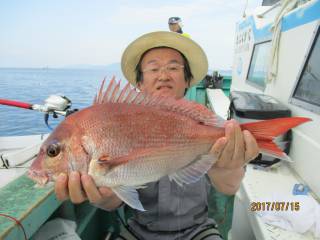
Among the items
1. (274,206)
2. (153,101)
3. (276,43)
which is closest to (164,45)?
(153,101)

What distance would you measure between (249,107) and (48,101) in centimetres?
212

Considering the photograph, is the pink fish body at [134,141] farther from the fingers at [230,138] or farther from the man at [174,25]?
the man at [174,25]

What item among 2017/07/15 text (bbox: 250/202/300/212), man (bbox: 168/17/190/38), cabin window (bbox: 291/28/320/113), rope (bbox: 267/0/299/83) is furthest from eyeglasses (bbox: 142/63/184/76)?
man (bbox: 168/17/190/38)

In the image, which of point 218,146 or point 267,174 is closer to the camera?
point 218,146

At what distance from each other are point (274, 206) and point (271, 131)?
90cm

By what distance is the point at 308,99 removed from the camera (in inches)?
101

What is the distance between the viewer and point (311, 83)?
101 inches

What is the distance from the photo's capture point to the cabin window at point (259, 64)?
454cm

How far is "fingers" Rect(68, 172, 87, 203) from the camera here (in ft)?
4.14

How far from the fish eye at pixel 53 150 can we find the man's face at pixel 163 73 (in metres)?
0.93

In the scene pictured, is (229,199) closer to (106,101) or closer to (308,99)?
(308,99)

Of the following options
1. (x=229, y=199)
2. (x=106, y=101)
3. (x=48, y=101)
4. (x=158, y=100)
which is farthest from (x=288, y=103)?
(x=48, y=101)

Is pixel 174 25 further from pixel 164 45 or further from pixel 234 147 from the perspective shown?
pixel 234 147

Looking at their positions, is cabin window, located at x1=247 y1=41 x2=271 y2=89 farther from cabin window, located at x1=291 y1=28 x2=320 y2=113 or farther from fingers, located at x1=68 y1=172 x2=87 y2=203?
fingers, located at x1=68 y1=172 x2=87 y2=203
